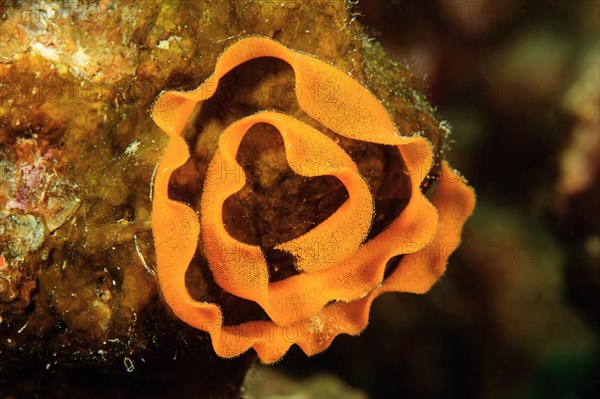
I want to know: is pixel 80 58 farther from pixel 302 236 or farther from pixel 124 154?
pixel 302 236

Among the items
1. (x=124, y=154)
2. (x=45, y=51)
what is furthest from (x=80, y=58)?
(x=124, y=154)

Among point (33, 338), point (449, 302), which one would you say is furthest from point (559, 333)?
point (33, 338)

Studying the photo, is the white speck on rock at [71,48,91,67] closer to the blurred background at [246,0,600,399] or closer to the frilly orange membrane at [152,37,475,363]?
the frilly orange membrane at [152,37,475,363]

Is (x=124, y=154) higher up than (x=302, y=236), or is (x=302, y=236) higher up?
(x=124, y=154)

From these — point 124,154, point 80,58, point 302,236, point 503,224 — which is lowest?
point 503,224

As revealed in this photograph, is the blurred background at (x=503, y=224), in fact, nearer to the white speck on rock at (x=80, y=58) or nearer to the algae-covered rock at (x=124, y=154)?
the algae-covered rock at (x=124, y=154)

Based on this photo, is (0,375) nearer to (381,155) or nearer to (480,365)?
(381,155)

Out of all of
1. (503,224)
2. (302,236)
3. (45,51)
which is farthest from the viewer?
(503,224)
